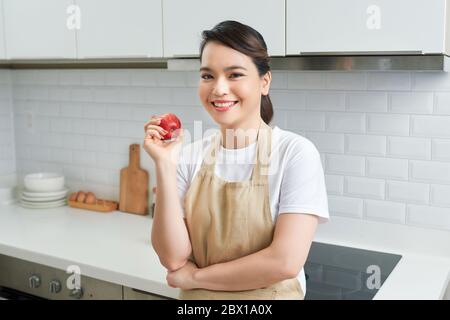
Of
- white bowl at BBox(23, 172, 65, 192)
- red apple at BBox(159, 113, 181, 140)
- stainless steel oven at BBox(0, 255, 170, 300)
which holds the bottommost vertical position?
stainless steel oven at BBox(0, 255, 170, 300)

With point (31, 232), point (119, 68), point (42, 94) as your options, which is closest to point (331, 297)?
point (31, 232)

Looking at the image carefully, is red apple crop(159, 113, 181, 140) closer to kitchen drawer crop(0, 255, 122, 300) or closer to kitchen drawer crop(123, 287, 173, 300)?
kitchen drawer crop(123, 287, 173, 300)

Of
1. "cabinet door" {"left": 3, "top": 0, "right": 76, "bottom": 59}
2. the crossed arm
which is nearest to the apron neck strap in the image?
the crossed arm

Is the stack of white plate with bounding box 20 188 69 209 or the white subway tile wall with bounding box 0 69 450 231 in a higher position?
the white subway tile wall with bounding box 0 69 450 231

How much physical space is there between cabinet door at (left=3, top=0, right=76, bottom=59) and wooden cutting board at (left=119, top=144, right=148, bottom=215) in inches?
25.3

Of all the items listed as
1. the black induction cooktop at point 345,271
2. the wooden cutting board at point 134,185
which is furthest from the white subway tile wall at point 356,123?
the black induction cooktop at point 345,271

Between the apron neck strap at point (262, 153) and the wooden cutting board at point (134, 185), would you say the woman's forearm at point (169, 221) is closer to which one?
the apron neck strap at point (262, 153)

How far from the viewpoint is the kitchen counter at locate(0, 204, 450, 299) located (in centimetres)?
200

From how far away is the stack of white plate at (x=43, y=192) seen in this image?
3.03m

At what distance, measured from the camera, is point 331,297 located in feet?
6.16

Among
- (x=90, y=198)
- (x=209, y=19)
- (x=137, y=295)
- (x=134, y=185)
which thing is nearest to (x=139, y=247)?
(x=137, y=295)

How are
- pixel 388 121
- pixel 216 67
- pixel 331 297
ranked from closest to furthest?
pixel 216 67, pixel 331 297, pixel 388 121
